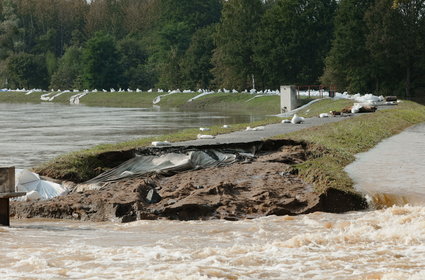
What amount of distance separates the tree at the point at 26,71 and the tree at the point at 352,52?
75.4 m

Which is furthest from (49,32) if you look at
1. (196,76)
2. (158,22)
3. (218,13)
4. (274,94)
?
(274,94)

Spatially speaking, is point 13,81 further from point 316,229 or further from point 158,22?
point 316,229

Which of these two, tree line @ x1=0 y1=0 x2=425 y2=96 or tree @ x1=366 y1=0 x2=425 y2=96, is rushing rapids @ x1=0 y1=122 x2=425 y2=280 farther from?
tree @ x1=366 y1=0 x2=425 y2=96

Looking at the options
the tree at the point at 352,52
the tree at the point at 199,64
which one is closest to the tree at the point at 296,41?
the tree at the point at 352,52

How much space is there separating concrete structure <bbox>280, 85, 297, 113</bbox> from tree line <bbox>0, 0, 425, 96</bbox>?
8405 millimetres

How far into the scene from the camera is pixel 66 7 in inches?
6826

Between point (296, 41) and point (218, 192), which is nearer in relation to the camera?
point (218, 192)

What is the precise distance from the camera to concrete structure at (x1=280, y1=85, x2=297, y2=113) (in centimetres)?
5941

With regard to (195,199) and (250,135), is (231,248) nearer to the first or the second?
(195,199)

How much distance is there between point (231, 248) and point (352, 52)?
182ft

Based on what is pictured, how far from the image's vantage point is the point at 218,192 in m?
16.7

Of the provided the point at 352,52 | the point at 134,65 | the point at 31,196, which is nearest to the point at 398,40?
the point at 352,52

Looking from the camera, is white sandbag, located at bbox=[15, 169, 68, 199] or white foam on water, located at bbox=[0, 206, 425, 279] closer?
white foam on water, located at bbox=[0, 206, 425, 279]

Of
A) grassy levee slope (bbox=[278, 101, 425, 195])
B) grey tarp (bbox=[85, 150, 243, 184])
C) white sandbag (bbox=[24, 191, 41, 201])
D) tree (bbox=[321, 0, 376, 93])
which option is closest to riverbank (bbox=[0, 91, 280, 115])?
tree (bbox=[321, 0, 376, 93])
